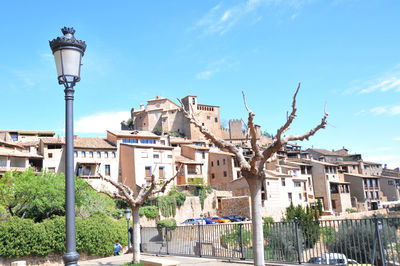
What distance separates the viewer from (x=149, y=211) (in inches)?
1665

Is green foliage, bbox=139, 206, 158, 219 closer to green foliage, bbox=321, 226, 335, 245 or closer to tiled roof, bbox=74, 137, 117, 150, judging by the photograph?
tiled roof, bbox=74, 137, 117, 150

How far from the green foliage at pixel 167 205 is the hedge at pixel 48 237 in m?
14.8

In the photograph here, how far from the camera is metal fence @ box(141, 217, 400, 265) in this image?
32.9 ft

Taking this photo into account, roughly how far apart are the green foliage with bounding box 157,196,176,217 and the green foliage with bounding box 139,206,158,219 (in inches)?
36.2

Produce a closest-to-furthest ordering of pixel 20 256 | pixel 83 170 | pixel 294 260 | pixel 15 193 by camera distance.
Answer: pixel 294 260 < pixel 20 256 < pixel 15 193 < pixel 83 170

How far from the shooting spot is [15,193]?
30016 millimetres

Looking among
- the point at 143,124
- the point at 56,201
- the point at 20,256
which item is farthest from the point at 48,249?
the point at 143,124

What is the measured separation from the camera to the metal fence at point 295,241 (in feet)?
32.9

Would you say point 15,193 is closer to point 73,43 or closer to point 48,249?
point 48,249

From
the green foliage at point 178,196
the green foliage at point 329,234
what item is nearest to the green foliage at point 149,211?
the green foliage at point 178,196

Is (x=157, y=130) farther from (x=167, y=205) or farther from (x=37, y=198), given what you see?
(x=37, y=198)

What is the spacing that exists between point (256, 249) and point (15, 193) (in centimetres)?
2846

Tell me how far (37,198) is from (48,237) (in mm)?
4674

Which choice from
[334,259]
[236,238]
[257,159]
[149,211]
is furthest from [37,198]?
[257,159]
